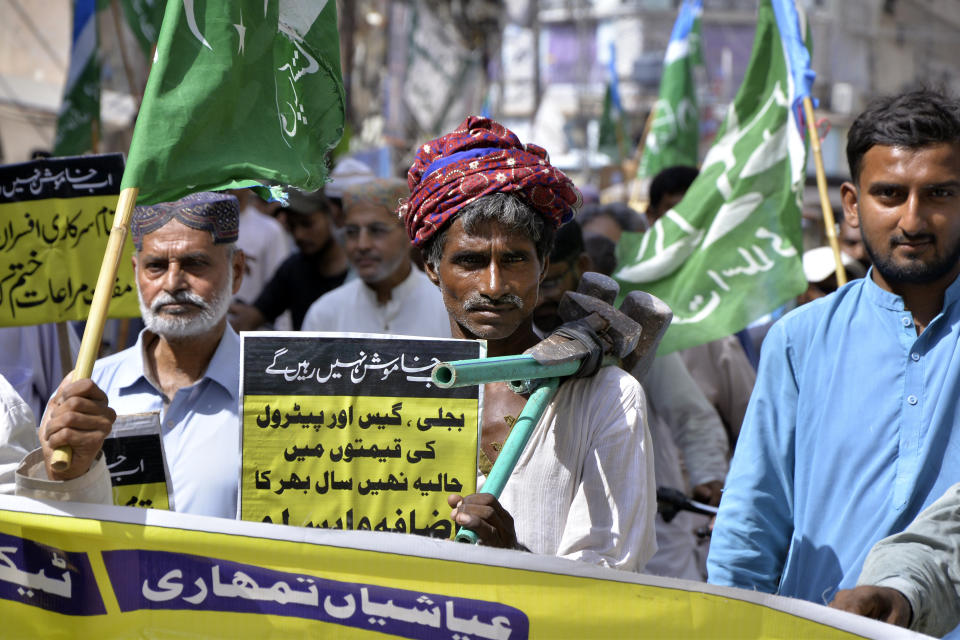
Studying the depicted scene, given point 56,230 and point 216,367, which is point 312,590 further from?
point 56,230

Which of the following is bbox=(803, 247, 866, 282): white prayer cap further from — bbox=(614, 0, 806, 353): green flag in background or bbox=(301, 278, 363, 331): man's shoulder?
bbox=(301, 278, 363, 331): man's shoulder

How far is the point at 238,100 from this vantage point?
9.87 ft

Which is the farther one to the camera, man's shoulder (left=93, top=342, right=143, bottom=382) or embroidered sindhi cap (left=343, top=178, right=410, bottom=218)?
embroidered sindhi cap (left=343, top=178, right=410, bottom=218)

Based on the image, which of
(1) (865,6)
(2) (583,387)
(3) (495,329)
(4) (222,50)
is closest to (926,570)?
(2) (583,387)

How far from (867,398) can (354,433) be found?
3.85 ft

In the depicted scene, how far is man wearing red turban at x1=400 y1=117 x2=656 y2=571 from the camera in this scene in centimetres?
269

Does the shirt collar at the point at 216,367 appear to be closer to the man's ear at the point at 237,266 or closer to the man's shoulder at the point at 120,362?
the man's shoulder at the point at 120,362

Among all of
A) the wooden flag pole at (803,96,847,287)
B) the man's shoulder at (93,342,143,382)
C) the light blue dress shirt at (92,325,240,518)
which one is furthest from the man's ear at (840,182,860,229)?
the man's shoulder at (93,342,143,382)

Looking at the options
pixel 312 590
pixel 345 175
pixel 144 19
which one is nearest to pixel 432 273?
pixel 312 590

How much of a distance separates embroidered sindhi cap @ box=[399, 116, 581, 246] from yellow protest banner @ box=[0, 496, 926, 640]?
34.3 inches

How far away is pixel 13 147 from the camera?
15.2 metres

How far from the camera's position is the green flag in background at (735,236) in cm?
511

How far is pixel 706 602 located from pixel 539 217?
1048 millimetres

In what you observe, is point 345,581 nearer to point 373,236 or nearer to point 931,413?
point 931,413
